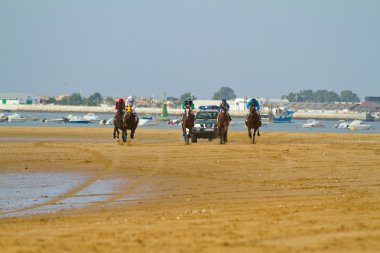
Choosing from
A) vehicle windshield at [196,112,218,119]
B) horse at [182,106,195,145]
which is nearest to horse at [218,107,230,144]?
horse at [182,106,195,145]

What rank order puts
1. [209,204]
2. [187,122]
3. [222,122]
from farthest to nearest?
[187,122] → [222,122] → [209,204]

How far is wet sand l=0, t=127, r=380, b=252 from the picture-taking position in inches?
413

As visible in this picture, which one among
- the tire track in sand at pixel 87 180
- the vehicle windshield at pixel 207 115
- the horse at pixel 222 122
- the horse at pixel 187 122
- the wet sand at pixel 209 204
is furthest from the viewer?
the vehicle windshield at pixel 207 115

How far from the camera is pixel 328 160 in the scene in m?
27.9

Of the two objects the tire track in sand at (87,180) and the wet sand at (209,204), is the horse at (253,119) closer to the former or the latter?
the wet sand at (209,204)

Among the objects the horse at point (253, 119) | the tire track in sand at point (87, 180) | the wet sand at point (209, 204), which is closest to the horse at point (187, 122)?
the horse at point (253, 119)

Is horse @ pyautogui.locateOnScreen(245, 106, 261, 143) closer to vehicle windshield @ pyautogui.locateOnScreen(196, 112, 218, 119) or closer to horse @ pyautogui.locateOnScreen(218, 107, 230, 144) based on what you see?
horse @ pyautogui.locateOnScreen(218, 107, 230, 144)

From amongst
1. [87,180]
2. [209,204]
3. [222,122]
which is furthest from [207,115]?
[209,204]

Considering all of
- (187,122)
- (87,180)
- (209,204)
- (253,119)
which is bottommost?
(87,180)

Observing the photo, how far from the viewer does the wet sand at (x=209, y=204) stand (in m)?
10.5

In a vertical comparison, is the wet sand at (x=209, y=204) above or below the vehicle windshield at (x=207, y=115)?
below

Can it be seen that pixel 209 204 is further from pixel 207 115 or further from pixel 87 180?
pixel 207 115

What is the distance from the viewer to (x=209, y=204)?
16203mm

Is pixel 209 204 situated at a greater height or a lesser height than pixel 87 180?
greater
